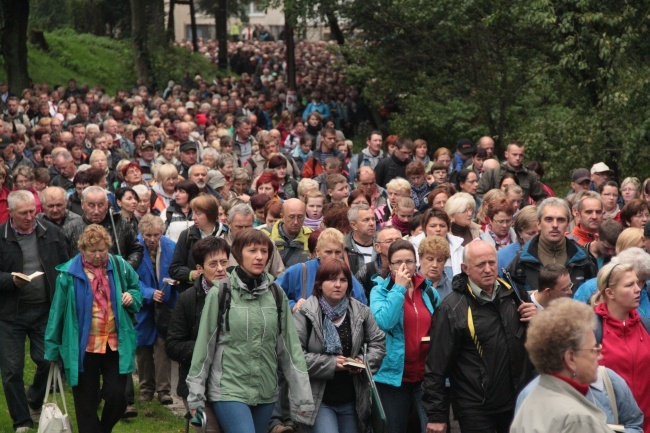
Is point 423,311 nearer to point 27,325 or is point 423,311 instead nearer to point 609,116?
point 27,325

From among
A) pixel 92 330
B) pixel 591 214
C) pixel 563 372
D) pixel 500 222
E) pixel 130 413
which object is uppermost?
pixel 563 372

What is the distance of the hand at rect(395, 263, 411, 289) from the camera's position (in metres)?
8.27

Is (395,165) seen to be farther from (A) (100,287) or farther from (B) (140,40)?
(B) (140,40)

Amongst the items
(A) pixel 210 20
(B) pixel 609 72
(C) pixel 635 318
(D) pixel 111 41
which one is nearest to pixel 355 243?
(C) pixel 635 318

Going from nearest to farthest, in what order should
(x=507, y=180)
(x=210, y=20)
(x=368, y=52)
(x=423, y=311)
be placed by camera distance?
(x=423, y=311) → (x=507, y=180) → (x=368, y=52) → (x=210, y=20)

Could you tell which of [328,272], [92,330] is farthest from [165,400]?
[328,272]

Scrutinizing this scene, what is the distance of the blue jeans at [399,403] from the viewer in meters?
8.50

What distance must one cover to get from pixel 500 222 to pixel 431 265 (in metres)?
2.19

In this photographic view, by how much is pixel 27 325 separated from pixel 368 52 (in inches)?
850

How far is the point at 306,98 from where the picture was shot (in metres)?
38.4

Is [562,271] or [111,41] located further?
[111,41]

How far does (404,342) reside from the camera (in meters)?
8.48

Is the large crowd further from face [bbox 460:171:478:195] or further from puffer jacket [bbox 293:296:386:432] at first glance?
face [bbox 460:171:478:195]

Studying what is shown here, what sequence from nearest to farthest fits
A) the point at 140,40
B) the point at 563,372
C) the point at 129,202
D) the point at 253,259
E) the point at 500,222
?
the point at 563,372, the point at 253,259, the point at 500,222, the point at 129,202, the point at 140,40
